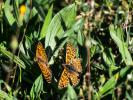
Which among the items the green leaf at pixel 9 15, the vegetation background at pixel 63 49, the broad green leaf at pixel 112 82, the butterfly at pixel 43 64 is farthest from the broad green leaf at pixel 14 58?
the broad green leaf at pixel 112 82

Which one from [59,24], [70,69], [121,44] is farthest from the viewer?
[59,24]

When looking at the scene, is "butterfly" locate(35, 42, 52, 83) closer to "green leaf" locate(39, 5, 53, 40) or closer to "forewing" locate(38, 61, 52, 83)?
"forewing" locate(38, 61, 52, 83)

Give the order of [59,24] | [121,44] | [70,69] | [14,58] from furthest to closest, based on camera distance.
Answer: [59,24], [121,44], [14,58], [70,69]

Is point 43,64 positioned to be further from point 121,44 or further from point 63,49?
point 121,44

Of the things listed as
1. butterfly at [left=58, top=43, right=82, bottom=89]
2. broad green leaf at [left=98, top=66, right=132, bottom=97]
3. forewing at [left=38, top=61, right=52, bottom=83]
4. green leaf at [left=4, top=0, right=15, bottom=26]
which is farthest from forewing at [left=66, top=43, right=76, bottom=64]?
green leaf at [left=4, top=0, right=15, bottom=26]

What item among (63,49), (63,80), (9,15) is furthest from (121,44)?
(9,15)

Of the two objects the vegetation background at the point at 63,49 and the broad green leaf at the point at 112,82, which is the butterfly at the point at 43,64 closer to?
the vegetation background at the point at 63,49
